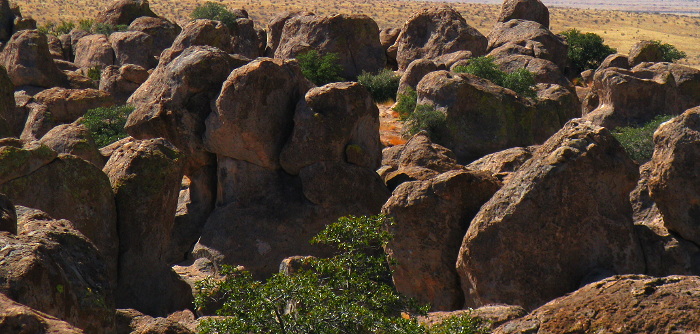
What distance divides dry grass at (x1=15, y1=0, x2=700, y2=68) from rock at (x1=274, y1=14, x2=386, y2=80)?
165 feet

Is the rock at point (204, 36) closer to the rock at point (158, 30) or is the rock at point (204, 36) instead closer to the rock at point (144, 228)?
the rock at point (158, 30)

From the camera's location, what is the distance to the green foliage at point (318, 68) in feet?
116

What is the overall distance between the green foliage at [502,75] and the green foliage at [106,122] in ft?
39.2

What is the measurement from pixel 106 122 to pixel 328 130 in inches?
402

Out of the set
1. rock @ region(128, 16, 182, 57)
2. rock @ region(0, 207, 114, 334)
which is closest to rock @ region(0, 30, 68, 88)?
rock @ region(128, 16, 182, 57)

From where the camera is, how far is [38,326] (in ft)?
23.5

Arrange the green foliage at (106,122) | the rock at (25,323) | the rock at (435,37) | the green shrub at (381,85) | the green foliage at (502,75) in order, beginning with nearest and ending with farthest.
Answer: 1. the rock at (25,323)
2. the green foliage at (106,122)
3. the green foliage at (502,75)
4. the green shrub at (381,85)
5. the rock at (435,37)

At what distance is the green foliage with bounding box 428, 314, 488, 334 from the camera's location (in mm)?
9844

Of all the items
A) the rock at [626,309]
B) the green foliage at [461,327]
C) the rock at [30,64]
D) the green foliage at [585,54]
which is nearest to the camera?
the rock at [626,309]

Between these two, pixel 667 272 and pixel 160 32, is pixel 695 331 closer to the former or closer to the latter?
pixel 667 272

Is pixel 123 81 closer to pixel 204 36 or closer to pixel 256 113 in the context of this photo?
pixel 204 36

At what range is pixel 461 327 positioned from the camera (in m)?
9.89

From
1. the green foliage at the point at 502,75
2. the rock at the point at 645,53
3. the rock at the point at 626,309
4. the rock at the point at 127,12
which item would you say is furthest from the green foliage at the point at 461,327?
the rock at the point at 127,12

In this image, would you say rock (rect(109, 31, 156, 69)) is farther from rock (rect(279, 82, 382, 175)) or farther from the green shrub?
rock (rect(279, 82, 382, 175))
